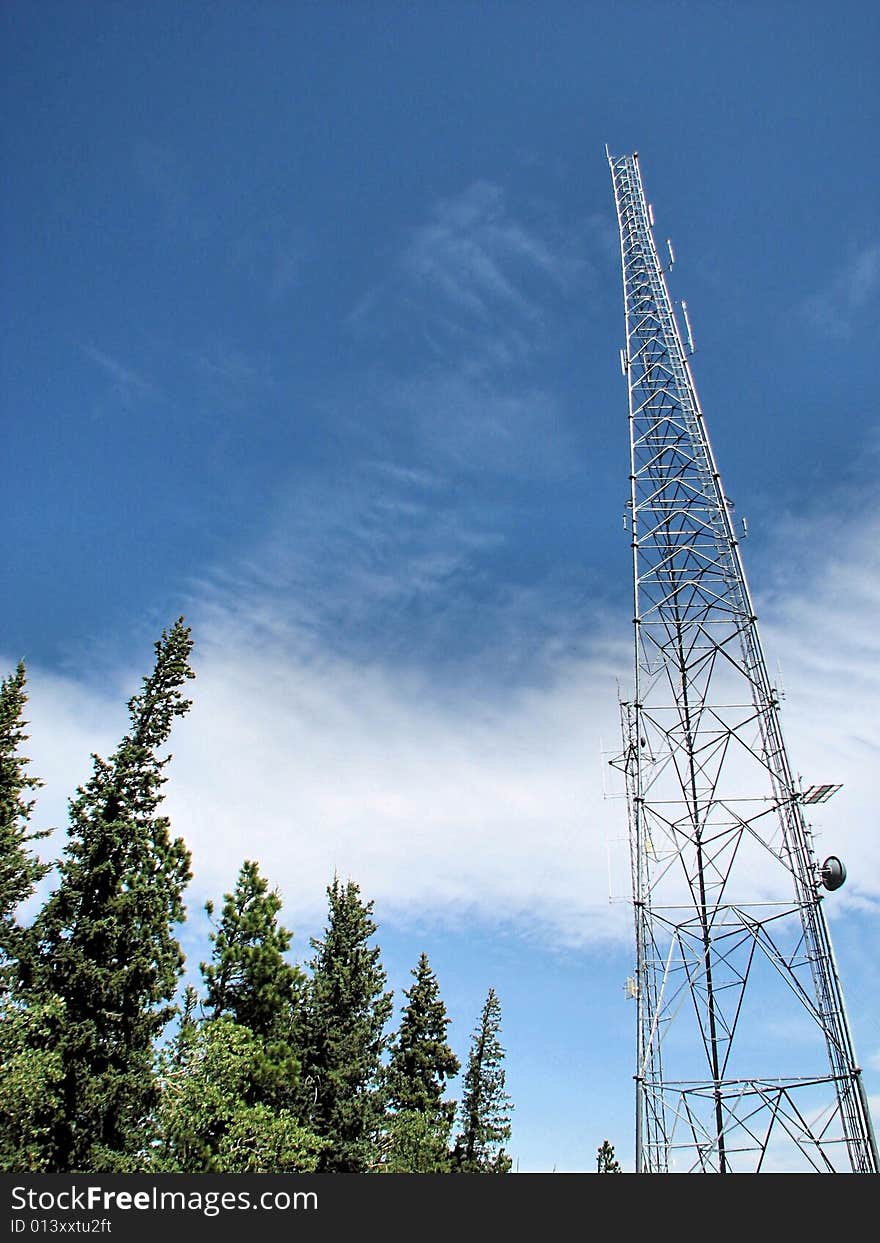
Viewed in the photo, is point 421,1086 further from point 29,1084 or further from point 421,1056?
point 29,1084

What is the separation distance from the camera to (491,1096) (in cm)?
4231

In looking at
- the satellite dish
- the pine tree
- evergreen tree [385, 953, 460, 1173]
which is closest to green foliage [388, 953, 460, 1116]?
evergreen tree [385, 953, 460, 1173]

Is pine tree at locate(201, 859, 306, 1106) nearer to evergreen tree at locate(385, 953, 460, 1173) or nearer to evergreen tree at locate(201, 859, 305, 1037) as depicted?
evergreen tree at locate(201, 859, 305, 1037)

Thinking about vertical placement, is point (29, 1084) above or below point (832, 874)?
below

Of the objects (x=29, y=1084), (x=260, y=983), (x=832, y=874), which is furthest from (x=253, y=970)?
(x=832, y=874)

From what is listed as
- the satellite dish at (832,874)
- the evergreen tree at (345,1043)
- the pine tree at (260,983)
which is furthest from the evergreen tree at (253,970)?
the satellite dish at (832,874)

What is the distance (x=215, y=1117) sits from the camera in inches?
827

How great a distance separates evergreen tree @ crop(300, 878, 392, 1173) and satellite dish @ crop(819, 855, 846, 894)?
2270cm

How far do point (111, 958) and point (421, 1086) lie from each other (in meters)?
25.6

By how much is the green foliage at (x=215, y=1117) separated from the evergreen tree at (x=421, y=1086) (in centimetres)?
1158

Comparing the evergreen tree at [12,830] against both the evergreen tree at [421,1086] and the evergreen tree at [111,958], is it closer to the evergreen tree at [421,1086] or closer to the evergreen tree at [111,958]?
the evergreen tree at [111,958]

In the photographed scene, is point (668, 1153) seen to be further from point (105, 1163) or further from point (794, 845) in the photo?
point (105, 1163)

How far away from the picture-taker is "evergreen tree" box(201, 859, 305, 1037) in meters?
24.9

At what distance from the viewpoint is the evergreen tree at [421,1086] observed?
3294cm
